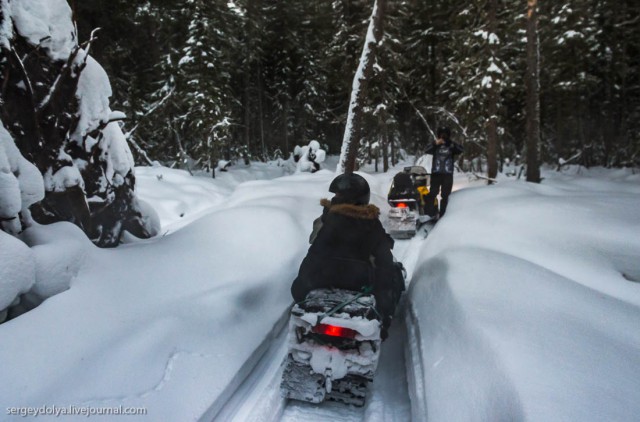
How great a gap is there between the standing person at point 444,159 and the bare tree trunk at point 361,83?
4104 mm

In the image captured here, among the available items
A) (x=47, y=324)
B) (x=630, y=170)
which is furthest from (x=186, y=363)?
(x=630, y=170)

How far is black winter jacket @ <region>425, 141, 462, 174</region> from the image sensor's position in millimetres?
8570

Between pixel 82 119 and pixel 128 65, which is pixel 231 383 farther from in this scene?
pixel 128 65

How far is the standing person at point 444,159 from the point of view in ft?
28.2

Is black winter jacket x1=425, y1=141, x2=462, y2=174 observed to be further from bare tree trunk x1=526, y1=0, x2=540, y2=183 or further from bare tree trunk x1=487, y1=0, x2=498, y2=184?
bare tree trunk x1=487, y1=0, x2=498, y2=184

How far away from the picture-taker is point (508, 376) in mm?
2332

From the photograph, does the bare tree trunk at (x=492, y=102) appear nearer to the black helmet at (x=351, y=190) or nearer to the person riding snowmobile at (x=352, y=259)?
the black helmet at (x=351, y=190)

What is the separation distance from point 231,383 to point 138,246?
9.44 feet

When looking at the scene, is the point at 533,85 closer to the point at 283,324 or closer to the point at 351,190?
the point at 351,190

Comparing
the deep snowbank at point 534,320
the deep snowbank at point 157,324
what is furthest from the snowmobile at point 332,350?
the deep snowbank at point 157,324

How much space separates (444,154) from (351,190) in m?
5.51

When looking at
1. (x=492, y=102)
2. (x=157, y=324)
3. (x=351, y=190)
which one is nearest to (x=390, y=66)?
(x=492, y=102)

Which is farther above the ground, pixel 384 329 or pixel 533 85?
pixel 533 85

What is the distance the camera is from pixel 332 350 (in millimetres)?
3098
